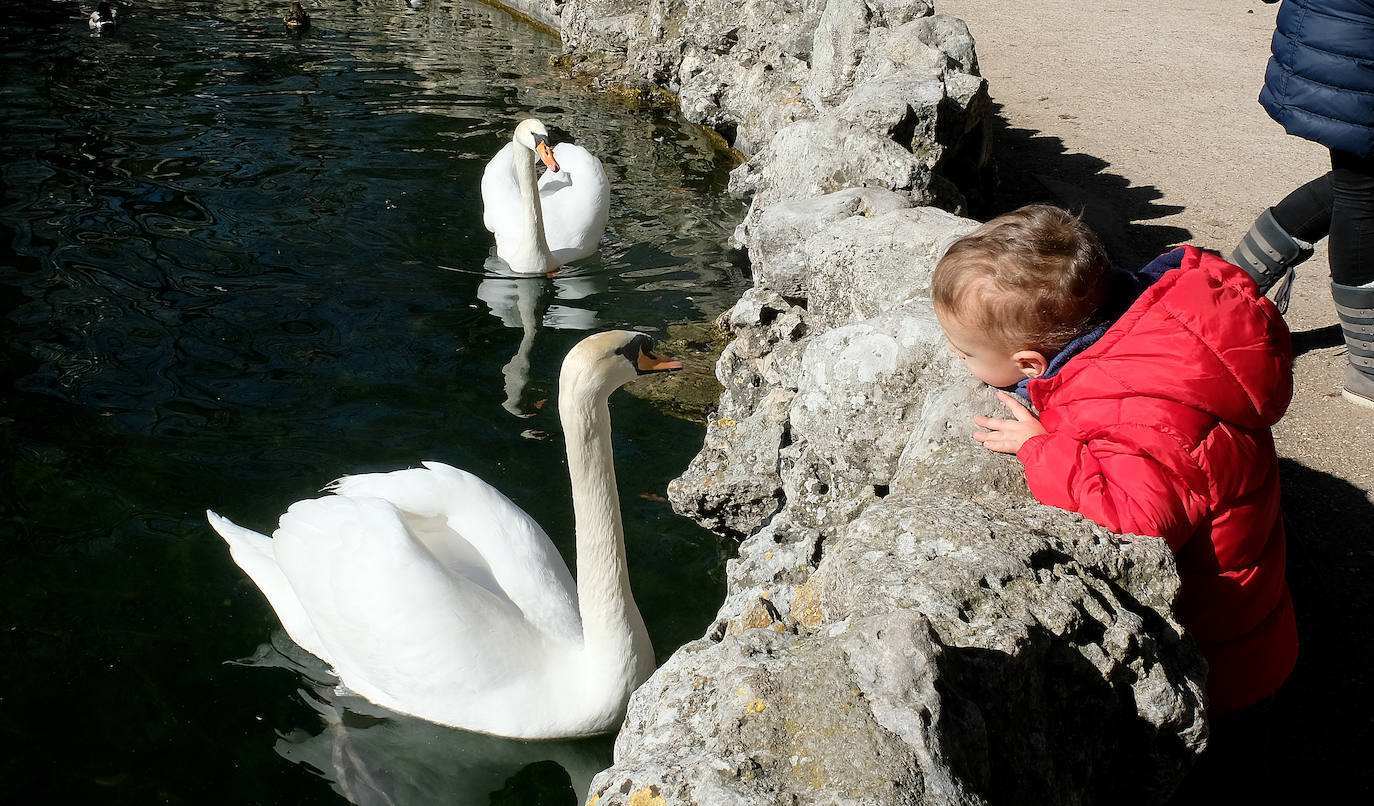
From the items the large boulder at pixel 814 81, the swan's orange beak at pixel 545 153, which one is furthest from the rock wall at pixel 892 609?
the swan's orange beak at pixel 545 153

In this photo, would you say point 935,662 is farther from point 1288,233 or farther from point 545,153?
point 545,153

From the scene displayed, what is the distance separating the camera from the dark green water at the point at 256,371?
3.21 meters

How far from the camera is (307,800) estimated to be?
2992 millimetres

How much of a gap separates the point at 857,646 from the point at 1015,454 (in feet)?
2.66

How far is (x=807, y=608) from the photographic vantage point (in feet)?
6.77

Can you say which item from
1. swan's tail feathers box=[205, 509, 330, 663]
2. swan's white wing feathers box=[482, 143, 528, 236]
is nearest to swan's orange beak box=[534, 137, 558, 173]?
swan's white wing feathers box=[482, 143, 528, 236]

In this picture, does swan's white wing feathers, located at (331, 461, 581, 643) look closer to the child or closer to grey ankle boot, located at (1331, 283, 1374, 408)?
the child

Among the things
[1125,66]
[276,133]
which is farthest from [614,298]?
[1125,66]

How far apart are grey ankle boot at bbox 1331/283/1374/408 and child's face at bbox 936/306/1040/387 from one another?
226cm

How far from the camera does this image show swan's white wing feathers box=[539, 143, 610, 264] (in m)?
6.82

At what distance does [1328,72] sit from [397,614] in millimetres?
3400

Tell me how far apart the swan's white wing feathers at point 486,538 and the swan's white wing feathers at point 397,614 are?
0.29 ft

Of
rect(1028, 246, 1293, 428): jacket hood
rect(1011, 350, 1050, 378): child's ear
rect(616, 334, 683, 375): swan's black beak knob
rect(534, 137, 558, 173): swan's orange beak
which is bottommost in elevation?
rect(616, 334, 683, 375): swan's black beak knob

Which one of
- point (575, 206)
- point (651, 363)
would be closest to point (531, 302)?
point (575, 206)
